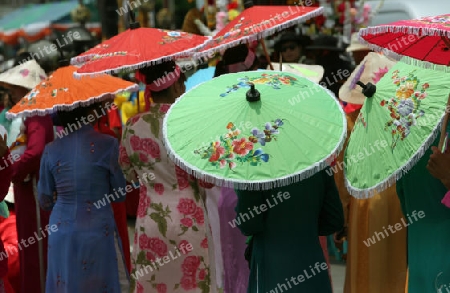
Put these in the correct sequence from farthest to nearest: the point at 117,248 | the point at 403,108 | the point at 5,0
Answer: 1. the point at 5,0
2. the point at 117,248
3. the point at 403,108

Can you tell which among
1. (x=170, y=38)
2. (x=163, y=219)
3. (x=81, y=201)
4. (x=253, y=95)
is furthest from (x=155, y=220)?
(x=253, y=95)

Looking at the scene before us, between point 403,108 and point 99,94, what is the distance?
7.01 ft

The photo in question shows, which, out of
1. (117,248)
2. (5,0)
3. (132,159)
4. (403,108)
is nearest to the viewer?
(403,108)

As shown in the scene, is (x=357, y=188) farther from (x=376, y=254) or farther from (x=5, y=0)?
(x=5, y=0)

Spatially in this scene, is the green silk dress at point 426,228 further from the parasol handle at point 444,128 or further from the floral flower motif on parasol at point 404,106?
the floral flower motif on parasol at point 404,106

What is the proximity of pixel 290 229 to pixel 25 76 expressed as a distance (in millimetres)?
3421

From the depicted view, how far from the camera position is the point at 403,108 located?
3029mm

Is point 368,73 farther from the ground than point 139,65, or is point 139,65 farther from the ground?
point 139,65

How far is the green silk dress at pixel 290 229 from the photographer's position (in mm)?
3264

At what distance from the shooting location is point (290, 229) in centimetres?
332

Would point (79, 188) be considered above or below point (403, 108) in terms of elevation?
below

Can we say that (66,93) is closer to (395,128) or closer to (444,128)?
(395,128)

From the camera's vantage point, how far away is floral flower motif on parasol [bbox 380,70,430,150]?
297 centimetres

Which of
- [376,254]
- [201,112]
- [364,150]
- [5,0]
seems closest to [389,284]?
[376,254]
